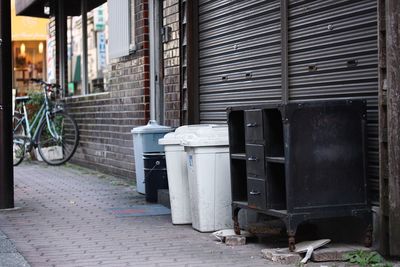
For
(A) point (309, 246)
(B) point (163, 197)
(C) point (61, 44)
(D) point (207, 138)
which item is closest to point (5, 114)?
(B) point (163, 197)

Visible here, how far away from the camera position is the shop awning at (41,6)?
15.4 meters

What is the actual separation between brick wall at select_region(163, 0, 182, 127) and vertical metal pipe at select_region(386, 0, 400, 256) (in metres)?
4.98

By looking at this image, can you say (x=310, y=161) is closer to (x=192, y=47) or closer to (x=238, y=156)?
(x=238, y=156)

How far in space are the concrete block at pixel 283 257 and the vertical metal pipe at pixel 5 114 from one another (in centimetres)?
408

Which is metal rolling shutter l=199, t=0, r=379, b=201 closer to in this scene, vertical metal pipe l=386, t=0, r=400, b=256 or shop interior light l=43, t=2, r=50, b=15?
vertical metal pipe l=386, t=0, r=400, b=256

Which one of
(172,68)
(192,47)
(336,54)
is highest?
(192,47)

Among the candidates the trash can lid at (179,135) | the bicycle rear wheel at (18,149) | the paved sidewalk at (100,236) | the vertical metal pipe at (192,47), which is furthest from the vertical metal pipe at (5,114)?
the bicycle rear wheel at (18,149)

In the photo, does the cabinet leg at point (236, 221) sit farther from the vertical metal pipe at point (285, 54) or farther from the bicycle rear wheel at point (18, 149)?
the bicycle rear wheel at point (18, 149)

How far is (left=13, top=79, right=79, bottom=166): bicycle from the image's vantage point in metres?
15.0

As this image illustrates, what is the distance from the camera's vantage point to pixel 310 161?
6.15 metres

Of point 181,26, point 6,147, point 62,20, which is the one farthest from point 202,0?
point 62,20

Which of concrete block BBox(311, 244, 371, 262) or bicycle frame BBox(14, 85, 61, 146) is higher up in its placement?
bicycle frame BBox(14, 85, 61, 146)

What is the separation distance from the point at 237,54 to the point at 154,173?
185cm

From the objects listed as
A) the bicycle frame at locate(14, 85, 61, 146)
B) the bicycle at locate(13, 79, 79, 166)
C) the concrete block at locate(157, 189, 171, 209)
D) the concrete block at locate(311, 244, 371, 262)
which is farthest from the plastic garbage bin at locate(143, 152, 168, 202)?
the bicycle frame at locate(14, 85, 61, 146)
